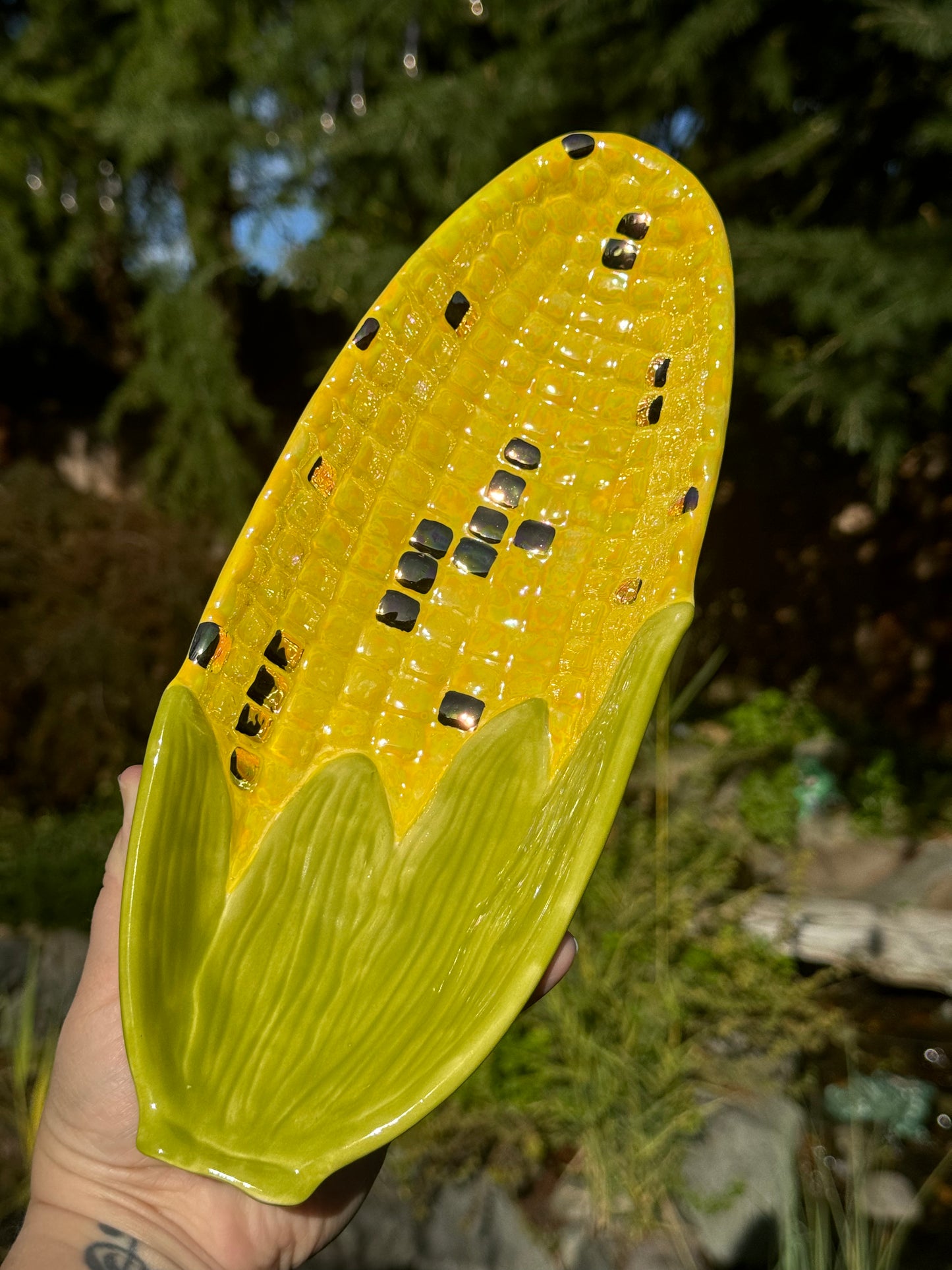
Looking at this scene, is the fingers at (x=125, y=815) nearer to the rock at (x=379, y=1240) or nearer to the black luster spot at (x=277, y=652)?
the black luster spot at (x=277, y=652)

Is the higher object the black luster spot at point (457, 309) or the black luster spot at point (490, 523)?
the black luster spot at point (457, 309)

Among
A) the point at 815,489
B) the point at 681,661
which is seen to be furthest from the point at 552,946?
the point at 815,489

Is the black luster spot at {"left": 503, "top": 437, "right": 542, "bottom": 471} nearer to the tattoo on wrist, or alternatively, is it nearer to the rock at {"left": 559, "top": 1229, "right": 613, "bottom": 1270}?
the tattoo on wrist

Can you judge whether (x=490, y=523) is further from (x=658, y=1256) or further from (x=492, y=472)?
(x=658, y=1256)

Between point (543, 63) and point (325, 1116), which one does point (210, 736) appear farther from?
point (543, 63)

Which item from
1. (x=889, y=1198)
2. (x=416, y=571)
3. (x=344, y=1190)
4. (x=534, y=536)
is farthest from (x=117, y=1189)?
(x=889, y=1198)

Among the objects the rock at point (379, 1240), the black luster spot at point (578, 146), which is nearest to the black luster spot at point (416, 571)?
the black luster spot at point (578, 146)
